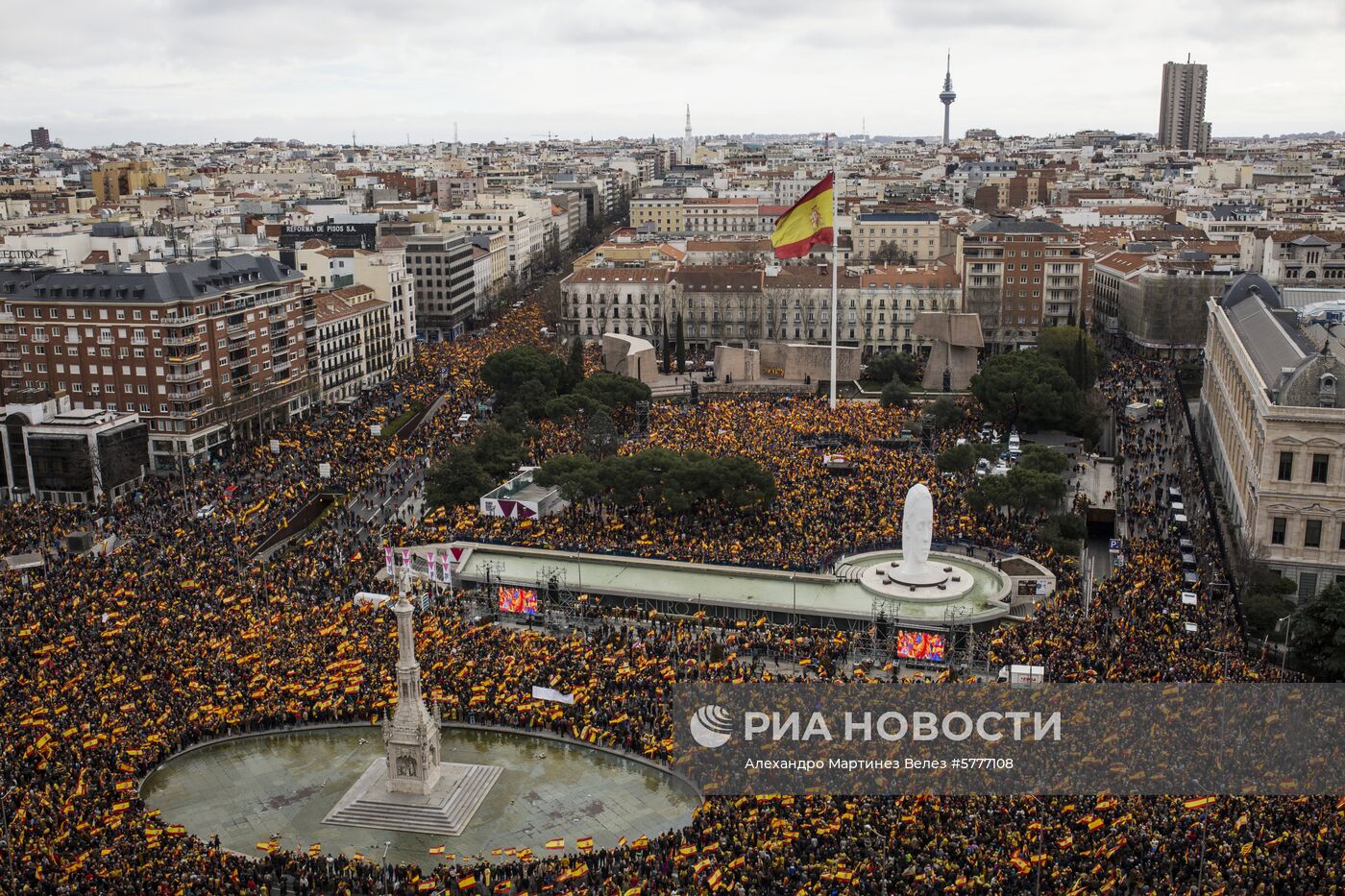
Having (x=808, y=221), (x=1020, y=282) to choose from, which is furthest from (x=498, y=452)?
(x=1020, y=282)

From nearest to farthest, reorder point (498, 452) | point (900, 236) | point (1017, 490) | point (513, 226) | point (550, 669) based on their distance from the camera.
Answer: point (550, 669) < point (1017, 490) < point (498, 452) < point (900, 236) < point (513, 226)

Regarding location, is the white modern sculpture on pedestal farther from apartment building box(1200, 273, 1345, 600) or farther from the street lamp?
apartment building box(1200, 273, 1345, 600)

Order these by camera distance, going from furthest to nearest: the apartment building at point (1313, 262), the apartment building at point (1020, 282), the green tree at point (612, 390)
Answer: the apartment building at point (1020, 282) < the apartment building at point (1313, 262) < the green tree at point (612, 390)

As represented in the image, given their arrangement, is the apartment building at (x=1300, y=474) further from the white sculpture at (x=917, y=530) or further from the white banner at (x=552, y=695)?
the white banner at (x=552, y=695)

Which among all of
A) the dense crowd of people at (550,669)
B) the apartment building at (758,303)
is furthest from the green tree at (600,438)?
the apartment building at (758,303)

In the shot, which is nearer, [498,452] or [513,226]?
[498,452]

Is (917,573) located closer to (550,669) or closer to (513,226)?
(550,669)
